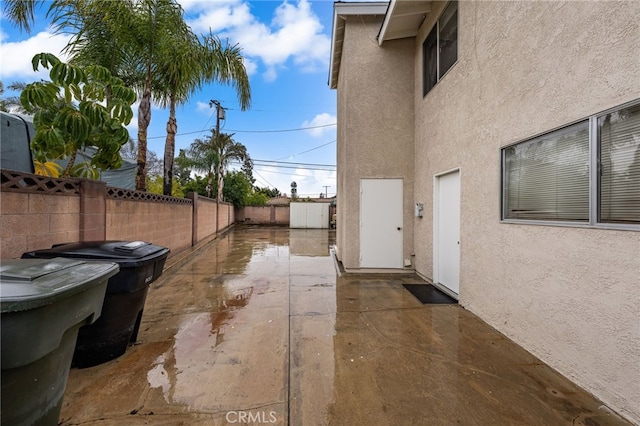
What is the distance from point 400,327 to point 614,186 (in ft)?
8.83

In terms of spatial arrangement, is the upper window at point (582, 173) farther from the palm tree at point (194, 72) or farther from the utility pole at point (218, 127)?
the utility pole at point (218, 127)

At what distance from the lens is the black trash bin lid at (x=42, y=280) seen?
1358 mm

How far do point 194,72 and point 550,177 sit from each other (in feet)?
26.6

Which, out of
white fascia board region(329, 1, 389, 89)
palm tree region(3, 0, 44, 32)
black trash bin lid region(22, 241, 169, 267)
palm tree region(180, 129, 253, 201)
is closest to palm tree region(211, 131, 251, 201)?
palm tree region(180, 129, 253, 201)

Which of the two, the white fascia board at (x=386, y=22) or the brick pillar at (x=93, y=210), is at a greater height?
the white fascia board at (x=386, y=22)

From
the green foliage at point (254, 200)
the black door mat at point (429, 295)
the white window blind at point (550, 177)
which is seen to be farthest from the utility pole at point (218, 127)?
the white window blind at point (550, 177)

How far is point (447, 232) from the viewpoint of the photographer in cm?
524

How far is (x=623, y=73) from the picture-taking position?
2.27m

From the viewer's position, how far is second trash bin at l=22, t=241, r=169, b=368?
2.67m

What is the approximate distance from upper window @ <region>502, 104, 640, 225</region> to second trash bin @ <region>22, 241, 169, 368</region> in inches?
172

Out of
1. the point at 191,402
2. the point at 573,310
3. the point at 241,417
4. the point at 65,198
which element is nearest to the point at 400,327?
the point at 573,310

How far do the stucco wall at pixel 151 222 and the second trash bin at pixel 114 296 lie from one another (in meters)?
2.48

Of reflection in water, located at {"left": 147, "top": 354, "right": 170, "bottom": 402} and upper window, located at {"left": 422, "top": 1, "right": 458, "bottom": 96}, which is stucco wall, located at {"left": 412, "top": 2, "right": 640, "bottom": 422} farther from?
reflection in water, located at {"left": 147, "top": 354, "right": 170, "bottom": 402}

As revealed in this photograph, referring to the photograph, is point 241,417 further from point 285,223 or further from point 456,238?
point 285,223
